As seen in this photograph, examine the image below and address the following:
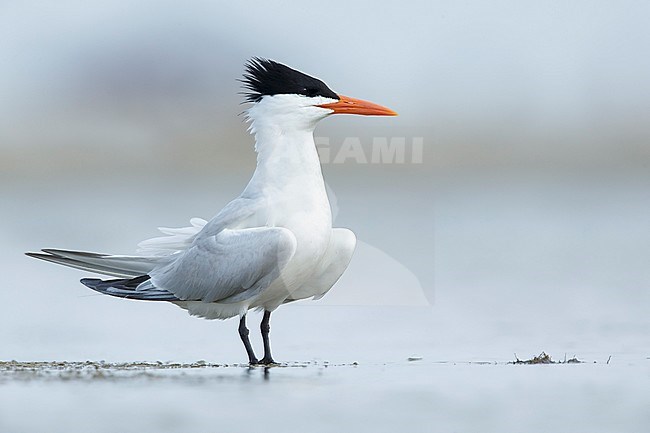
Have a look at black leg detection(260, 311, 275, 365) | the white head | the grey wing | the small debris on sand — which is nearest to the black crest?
the white head

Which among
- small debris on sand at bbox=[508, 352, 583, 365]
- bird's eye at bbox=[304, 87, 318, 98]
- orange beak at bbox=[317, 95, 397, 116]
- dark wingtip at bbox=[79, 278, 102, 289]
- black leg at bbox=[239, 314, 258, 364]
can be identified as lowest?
small debris on sand at bbox=[508, 352, 583, 365]

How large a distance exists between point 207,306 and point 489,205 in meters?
2.47

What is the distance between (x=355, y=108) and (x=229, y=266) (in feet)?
2.56

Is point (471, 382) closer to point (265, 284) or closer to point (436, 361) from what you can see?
point (436, 361)

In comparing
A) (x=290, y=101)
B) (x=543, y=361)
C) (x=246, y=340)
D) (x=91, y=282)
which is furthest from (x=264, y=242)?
(x=543, y=361)

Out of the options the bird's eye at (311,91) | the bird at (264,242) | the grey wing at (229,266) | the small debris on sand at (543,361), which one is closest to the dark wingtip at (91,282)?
the bird at (264,242)

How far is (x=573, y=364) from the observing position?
14.2 feet

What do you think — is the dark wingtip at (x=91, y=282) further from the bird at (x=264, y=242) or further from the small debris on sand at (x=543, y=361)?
the small debris on sand at (x=543, y=361)

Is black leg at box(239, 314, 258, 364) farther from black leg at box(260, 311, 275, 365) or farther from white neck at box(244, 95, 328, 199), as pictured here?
white neck at box(244, 95, 328, 199)

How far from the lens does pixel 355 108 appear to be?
477 cm

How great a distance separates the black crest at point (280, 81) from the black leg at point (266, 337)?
2.71 ft

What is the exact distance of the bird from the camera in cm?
451

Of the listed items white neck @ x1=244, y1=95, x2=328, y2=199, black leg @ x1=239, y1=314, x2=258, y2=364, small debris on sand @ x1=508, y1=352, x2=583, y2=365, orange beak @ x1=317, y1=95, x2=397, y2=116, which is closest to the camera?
small debris on sand @ x1=508, y1=352, x2=583, y2=365

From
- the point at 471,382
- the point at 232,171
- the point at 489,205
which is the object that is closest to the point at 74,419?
the point at 471,382
